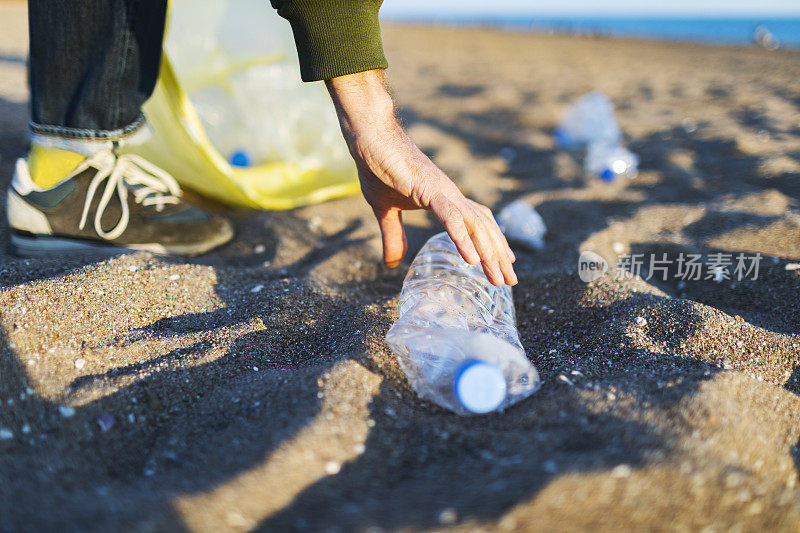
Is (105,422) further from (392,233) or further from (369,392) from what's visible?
(392,233)

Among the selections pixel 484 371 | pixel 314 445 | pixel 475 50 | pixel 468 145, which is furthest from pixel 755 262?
pixel 475 50

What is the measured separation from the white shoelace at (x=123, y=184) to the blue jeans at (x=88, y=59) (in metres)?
0.09

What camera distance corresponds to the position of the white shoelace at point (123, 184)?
1624 mm

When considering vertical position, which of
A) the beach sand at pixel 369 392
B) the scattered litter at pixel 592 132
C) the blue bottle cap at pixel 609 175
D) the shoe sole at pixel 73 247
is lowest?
the shoe sole at pixel 73 247

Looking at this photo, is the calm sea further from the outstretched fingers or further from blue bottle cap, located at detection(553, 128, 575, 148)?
the outstretched fingers

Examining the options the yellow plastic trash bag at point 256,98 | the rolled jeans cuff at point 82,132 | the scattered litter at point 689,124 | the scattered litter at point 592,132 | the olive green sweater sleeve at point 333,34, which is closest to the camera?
the olive green sweater sleeve at point 333,34

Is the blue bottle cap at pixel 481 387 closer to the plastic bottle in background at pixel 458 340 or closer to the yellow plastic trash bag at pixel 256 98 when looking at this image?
the plastic bottle in background at pixel 458 340

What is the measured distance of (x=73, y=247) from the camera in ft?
5.36

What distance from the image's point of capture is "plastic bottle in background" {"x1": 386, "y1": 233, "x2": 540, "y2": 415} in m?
1.05

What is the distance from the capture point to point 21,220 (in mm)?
1575

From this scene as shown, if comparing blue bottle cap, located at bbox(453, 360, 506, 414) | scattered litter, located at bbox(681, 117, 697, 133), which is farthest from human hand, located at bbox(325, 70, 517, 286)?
scattered litter, located at bbox(681, 117, 697, 133)

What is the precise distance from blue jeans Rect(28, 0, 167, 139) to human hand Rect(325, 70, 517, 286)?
761 millimetres

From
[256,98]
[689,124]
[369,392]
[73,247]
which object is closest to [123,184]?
[73,247]

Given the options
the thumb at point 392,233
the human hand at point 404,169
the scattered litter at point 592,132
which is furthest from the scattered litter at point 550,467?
the scattered litter at point 592,132
